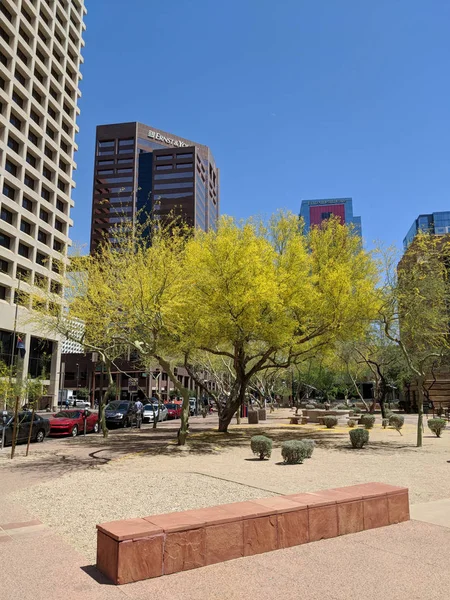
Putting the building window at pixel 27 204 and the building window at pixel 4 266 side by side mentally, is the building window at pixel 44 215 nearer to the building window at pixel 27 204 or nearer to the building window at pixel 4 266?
the building window at pixel 27 204

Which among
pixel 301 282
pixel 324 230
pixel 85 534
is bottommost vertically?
pixel 85 534

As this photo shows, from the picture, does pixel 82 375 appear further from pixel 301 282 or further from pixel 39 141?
pixel 301 282

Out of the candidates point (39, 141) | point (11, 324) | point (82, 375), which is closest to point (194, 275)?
point (11, 324)

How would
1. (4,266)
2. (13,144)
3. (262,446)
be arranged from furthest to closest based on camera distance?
1. (13,144)
2. (4,266)
3. (262,446)

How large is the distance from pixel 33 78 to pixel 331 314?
52.9 metres

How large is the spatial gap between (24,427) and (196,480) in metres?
12.7

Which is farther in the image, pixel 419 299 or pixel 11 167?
pixel 11 167

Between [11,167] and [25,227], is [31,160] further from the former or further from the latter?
[25,227]

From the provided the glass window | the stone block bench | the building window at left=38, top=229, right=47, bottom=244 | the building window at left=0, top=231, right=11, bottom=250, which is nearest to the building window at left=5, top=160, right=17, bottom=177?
the building window at left=0, top=231, right=11, bottom=250

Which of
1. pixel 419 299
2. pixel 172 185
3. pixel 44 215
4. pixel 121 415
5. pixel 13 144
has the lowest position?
pixel 121 415

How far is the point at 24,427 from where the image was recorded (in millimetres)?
20906

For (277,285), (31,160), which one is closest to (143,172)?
(31,160)

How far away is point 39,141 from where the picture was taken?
58719 millimetres

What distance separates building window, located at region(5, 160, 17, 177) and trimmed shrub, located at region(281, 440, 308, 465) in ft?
164
